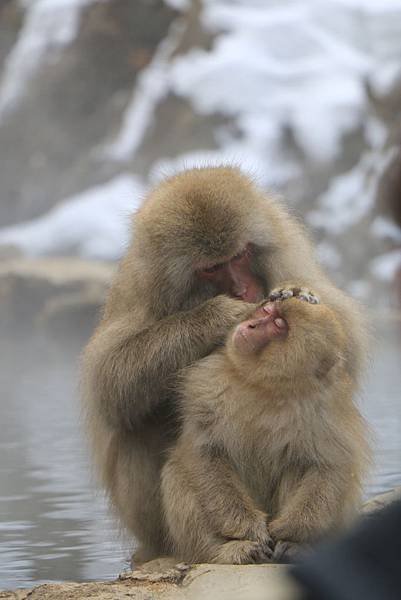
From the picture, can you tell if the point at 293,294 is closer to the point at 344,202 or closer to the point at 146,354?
the point at 146,354

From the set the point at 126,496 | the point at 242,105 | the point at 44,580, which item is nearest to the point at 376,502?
the point at 126,496

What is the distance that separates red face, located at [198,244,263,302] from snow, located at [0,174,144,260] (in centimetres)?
844

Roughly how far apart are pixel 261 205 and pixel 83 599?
45.7 inches

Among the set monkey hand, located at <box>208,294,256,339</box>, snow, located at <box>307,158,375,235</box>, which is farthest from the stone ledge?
snow, located at <box>307,158,375,235</box>

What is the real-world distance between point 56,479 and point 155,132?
29.9 ft

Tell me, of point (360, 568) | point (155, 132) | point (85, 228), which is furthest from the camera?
point (155, 132)

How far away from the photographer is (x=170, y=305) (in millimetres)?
3006

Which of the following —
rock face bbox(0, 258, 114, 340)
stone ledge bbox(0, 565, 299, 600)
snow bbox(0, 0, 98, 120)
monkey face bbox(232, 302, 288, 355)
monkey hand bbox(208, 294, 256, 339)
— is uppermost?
snow bbox(0, 0, 98, 120)

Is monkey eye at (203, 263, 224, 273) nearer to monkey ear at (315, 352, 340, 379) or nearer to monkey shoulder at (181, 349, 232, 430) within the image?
monkey shoulder at (181, 349, 232, 430)

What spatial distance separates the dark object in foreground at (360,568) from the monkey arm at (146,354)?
2.09m

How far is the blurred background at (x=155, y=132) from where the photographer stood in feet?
33.1

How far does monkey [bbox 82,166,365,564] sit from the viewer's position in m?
2.92

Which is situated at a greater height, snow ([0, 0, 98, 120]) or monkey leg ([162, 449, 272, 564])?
snow ([0, 0, 98, 120])

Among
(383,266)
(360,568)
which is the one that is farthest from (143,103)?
(360,568)
